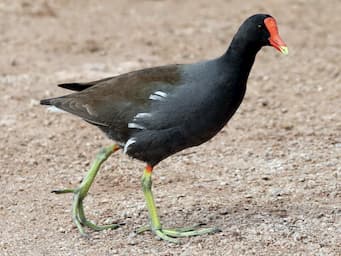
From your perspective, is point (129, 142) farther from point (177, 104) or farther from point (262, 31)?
point (262, 31)

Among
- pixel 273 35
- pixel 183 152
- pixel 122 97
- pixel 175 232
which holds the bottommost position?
pixel 183 152

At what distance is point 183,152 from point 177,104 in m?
1.77

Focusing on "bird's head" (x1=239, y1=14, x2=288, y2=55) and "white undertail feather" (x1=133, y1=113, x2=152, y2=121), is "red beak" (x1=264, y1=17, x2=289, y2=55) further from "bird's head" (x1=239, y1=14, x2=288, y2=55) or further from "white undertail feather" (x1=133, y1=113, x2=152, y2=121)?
"white undertail feather" (x1=133, y1=113, x2=152, y2=121)

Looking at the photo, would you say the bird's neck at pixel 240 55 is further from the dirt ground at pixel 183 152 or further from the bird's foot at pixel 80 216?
the bird's foot at pixel 80 216

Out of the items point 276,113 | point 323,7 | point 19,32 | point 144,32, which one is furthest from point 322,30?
point 19,32

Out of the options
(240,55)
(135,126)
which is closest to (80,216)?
(135,126)

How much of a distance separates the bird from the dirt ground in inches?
10.9

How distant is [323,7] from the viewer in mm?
10727

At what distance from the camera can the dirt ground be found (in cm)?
521

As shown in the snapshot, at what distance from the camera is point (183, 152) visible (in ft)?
22.0

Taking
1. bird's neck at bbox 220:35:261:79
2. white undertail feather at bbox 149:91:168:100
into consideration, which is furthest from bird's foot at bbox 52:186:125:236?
bird's neck at bbox 220:35:261:79

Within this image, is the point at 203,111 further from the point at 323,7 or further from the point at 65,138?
the point at 323,7

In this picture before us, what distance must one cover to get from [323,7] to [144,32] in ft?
7.60

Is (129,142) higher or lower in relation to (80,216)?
higher
